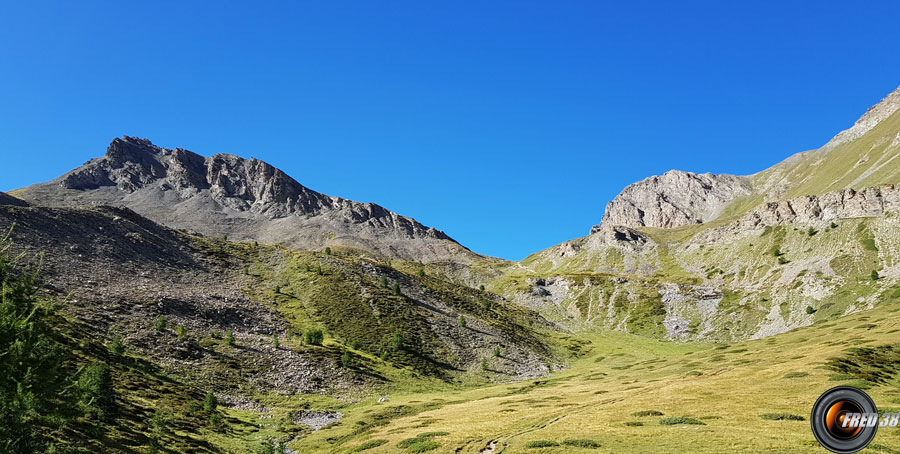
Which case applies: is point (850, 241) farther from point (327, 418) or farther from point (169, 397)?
Result: point (169, 397)

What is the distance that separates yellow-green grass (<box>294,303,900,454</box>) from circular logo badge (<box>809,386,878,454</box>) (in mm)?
7169

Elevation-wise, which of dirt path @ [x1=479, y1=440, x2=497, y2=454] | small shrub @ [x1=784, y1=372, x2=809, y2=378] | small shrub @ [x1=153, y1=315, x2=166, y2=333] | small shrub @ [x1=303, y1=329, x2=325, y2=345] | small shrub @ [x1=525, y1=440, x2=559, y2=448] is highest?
small shrub @ [x1=153, y1=315, x2=166, y2=333]

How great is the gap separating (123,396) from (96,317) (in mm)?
36957

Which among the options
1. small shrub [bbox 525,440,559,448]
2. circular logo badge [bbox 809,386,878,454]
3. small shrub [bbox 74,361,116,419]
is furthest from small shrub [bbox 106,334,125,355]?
circular logo badge [bbox 809,386,878,454]

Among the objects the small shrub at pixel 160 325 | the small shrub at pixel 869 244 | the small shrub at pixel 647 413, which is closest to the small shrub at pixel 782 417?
the small shrub at pixel 647 413

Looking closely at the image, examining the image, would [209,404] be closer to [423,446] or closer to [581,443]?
[423,446]

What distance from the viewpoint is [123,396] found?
5659 cm

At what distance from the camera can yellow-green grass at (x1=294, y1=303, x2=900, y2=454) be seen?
33.7 metres

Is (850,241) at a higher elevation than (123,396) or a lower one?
higher

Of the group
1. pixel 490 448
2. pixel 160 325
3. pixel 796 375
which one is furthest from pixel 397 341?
pixel 796 375

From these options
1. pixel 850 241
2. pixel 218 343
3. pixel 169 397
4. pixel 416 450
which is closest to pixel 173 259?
pixel 218 343

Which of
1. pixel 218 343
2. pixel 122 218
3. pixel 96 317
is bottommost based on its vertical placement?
pixel 218 343

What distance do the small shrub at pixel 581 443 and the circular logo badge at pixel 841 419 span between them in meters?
15.5

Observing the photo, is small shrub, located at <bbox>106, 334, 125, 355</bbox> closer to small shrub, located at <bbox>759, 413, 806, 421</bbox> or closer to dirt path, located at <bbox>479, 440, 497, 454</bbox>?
dirt path, located at <bbox>479, 440, 497, 454</bbox>
